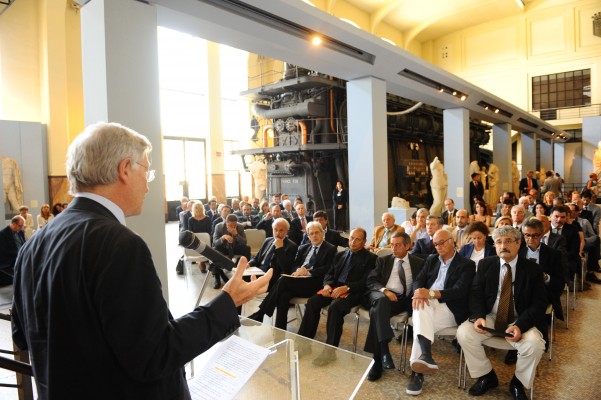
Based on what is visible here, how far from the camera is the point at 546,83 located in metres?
25.8

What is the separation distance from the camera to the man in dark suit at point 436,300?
12.1 ft

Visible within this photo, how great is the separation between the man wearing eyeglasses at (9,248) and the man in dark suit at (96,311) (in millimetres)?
5736

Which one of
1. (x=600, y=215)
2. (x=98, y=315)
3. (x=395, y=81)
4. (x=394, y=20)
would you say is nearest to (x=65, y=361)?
(x=98, y=315)

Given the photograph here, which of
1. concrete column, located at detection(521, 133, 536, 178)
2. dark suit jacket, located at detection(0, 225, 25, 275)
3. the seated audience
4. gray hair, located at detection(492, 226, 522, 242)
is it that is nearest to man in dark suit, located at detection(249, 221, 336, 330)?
the seated audience

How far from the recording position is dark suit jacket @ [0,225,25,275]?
6.07 m

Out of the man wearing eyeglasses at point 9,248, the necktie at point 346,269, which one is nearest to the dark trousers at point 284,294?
the necktie at point 346,269

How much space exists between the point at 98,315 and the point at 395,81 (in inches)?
321

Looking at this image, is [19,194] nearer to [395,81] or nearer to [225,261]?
[395,81]

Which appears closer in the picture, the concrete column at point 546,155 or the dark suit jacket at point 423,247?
the dark suit jacket at point 423,247

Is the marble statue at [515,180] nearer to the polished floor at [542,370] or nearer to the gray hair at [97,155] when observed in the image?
the polished floor at [542,370]

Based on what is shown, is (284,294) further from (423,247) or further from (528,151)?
(528,151)

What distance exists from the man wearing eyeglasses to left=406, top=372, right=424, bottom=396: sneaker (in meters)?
5.67

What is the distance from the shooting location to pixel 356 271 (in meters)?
4.82

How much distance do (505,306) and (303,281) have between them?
2.26 meters
